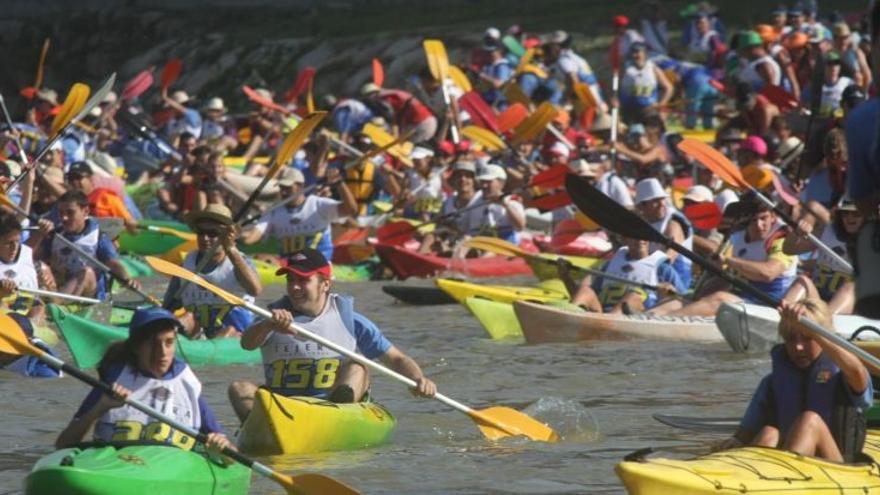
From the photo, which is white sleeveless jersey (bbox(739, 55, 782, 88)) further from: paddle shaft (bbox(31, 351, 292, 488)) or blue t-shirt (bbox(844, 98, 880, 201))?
blue t-shirt (bbox(844, 98, 880, 201))

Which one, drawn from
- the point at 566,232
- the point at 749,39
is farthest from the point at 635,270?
the point at 749,39

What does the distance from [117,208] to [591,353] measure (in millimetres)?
6634

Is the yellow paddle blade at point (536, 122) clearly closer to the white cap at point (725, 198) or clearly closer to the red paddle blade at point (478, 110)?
the red paddle blade at point (478, 110)

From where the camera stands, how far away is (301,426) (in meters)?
9.23

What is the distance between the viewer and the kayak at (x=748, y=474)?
7.16 metres

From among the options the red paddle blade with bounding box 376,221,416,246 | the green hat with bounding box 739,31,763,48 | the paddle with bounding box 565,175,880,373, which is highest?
the green hat with bounding box 739,31,763,48

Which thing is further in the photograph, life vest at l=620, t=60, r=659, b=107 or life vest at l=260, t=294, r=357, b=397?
life vest at l=620, t=60, r=659, b=107

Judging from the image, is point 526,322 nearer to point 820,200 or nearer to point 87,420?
point 820,200

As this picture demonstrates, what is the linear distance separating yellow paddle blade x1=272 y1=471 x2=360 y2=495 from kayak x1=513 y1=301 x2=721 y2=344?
6.35 metres

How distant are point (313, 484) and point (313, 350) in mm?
2020

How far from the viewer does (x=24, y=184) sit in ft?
49.9

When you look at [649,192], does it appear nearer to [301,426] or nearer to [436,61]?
[301,426]

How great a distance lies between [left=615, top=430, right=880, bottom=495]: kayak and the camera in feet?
23.5

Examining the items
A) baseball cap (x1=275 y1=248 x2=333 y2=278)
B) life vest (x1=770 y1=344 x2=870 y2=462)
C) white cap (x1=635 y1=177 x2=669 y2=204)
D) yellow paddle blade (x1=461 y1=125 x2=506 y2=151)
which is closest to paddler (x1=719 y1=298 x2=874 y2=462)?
life vest (x1=770 y1=344 x2=870 y2=462)
